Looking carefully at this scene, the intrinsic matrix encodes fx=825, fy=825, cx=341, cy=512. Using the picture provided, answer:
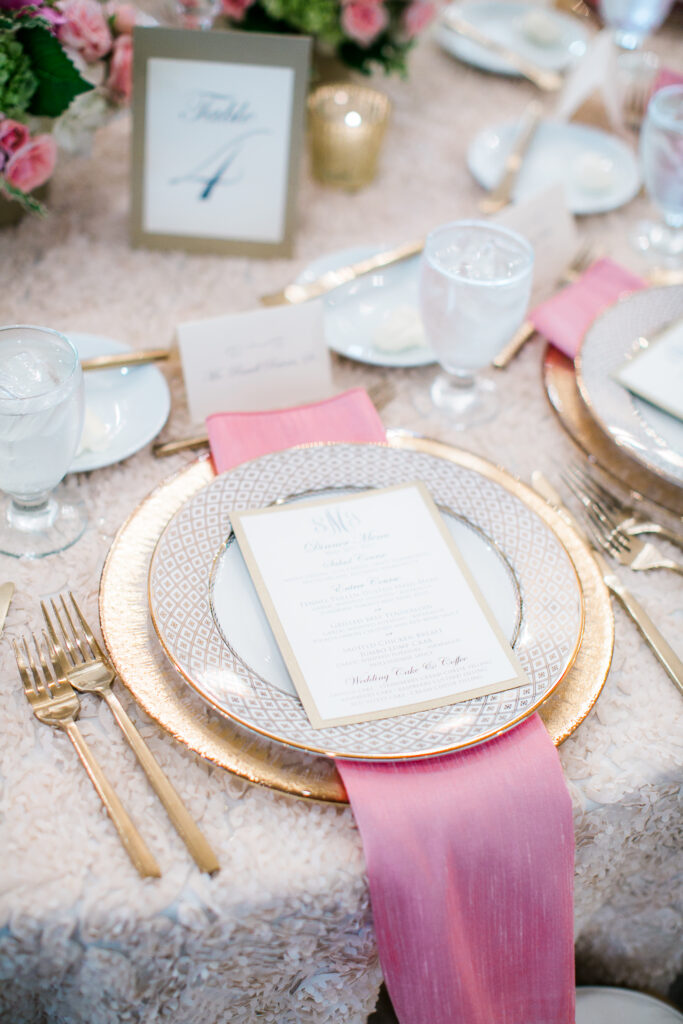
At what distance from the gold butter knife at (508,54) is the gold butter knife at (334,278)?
64 centimetres

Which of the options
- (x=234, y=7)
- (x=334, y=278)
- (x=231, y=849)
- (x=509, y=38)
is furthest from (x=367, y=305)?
(x=509, y=38)

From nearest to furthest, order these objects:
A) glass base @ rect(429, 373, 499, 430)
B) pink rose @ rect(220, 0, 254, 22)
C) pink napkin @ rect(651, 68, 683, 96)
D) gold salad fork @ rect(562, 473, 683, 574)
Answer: gold salad fork @ rect(562, 473, 683, 574), glass base @ rect(429, 373, 499, 430), pink rose @ rect(220, 0, 254, 22), pink napkin @ rect(651, 68, 683, 96)

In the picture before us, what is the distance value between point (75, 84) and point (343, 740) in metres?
0.71

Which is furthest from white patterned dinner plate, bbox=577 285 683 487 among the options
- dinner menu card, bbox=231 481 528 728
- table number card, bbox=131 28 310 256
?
table number card, bbox=131 28 310 256

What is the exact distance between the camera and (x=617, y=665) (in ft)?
2.13

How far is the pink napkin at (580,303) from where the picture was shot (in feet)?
2.96

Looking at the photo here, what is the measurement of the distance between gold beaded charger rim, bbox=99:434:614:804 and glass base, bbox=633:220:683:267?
563mm

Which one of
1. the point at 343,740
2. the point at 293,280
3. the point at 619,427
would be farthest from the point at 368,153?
the point at 343,740

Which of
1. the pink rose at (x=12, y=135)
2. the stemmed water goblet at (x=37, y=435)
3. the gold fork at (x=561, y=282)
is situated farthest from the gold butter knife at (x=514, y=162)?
the stemmed water goblet at (x=37, y=435)

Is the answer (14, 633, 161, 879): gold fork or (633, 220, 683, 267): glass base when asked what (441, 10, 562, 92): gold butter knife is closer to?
(633, 220, 683, 267): glass base

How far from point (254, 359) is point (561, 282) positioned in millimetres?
455

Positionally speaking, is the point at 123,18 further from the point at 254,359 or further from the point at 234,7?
the point at 254,359

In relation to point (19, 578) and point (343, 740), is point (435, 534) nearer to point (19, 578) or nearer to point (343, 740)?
point (343, 740)

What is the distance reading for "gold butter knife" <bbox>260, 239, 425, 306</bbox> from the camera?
94cm
